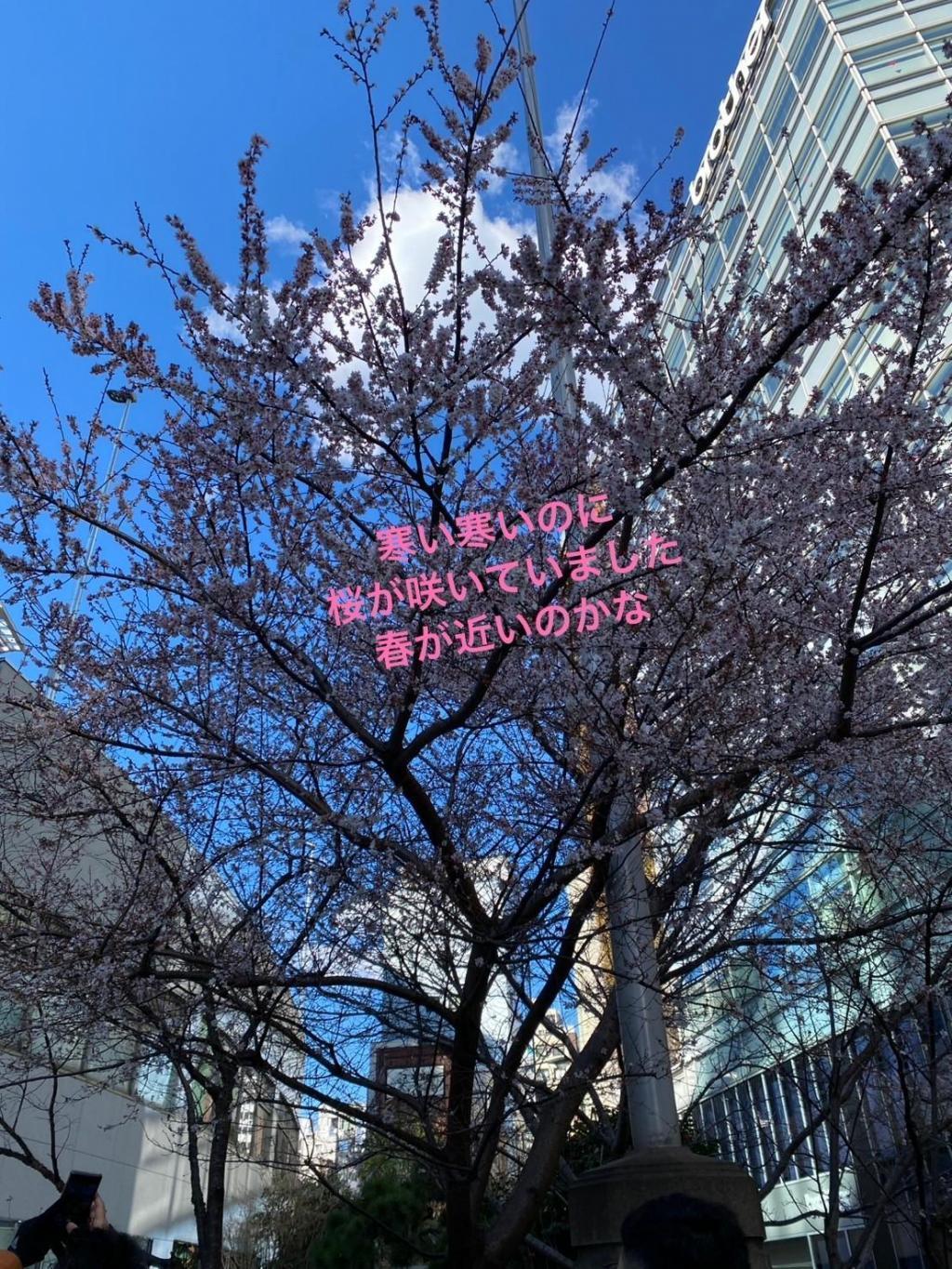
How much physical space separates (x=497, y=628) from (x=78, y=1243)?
9.46 ft

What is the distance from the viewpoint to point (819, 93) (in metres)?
20.0

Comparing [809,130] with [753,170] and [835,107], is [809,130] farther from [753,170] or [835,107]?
[753,170]

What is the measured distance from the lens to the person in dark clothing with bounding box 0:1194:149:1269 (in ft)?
10.1

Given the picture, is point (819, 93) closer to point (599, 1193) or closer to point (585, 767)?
point (585, 767)

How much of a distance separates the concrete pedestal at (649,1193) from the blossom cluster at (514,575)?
2.63m

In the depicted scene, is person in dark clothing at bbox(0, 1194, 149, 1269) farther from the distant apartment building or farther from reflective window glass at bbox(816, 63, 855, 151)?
reflective window glass at bbox(816, 63, 855, 151)

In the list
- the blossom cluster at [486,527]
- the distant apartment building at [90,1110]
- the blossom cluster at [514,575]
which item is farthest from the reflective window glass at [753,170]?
the blossom cluster at [514,575]

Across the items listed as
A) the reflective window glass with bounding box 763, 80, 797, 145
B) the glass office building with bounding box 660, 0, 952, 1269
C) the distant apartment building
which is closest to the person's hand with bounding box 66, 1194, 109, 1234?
the distant apartment building

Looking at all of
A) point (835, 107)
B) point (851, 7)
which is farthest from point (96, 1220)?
point (851, 7)

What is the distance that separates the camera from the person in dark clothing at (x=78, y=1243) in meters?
3.07

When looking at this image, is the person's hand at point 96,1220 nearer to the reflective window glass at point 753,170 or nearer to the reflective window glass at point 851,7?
the reflective window glass at point 753,170

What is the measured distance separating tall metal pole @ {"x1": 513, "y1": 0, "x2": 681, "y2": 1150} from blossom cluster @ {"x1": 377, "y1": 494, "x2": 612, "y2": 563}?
809 mm

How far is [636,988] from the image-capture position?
4.81m

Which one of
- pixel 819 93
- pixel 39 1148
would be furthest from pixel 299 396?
pixel 819 93
